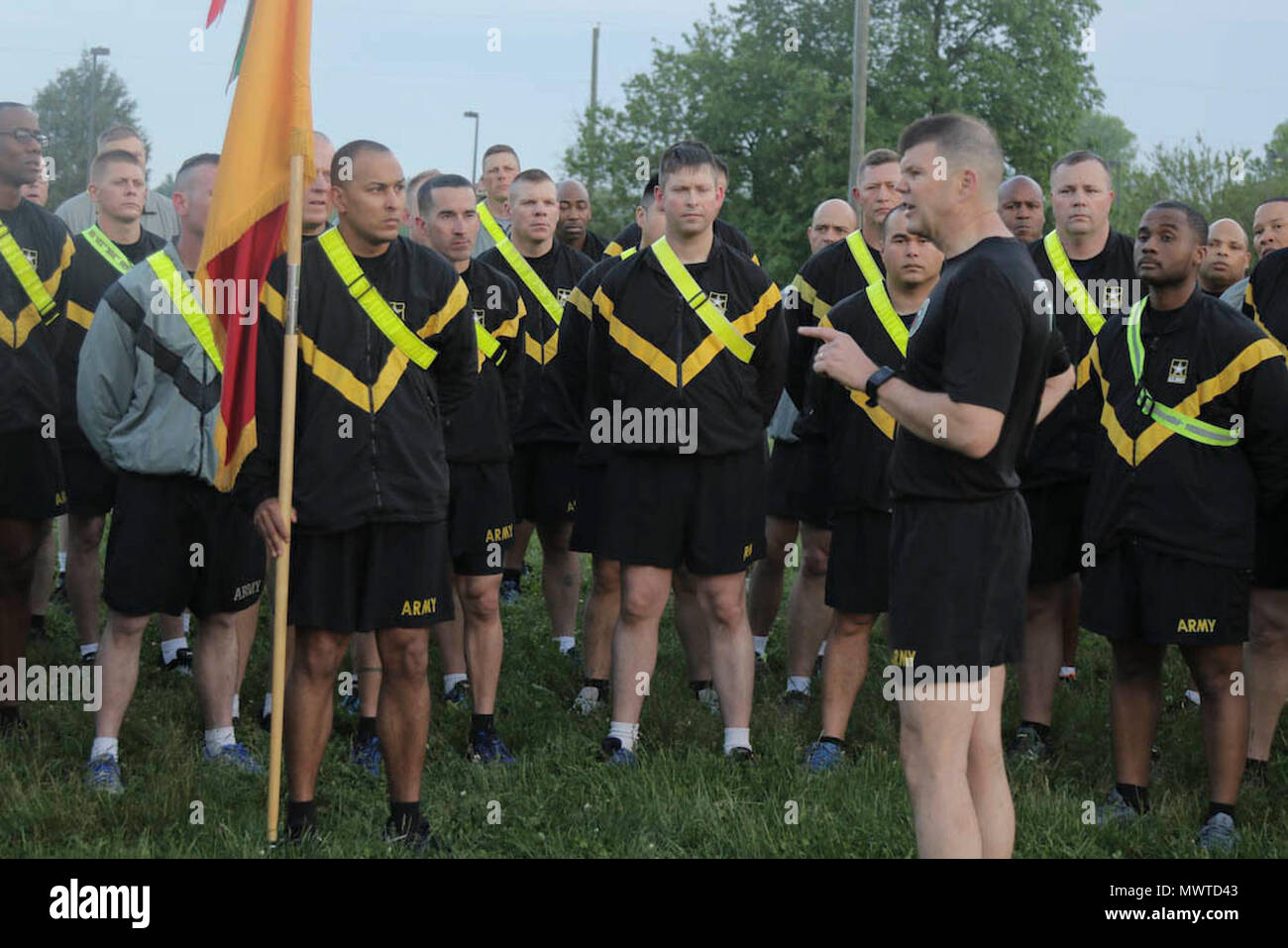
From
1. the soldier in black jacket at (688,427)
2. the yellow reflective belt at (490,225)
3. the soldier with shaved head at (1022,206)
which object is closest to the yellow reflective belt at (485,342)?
the soldier in black jacket at (688,427)

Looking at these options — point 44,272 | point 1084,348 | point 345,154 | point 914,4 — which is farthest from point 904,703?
point 914,4

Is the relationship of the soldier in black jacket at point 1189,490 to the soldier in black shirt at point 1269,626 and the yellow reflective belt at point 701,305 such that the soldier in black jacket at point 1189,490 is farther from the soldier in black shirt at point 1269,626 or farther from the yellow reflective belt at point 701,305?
the yellow reflective belt at point 701,305

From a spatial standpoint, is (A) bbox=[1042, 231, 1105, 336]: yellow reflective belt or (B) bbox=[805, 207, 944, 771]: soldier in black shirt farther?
(A) bbox=[1042, 231, 1105, 336]: yellow reflective belt

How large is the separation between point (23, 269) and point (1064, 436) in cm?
506

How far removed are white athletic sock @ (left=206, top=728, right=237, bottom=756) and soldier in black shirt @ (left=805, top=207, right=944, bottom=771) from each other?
2639 mm

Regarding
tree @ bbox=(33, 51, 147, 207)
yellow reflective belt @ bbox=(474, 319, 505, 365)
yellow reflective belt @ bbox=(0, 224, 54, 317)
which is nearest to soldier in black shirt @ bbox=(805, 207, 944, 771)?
yellow reflective belt @ bbox=(474, 319, 505, 365)

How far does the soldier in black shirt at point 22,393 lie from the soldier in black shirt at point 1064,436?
467 centimetres

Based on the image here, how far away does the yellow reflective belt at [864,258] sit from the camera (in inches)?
300

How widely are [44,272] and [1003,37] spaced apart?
36216mm

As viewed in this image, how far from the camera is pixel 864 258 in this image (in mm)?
7676

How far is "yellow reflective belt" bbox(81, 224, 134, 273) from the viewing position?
8.02 meters

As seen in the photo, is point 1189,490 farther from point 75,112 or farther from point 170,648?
point 75,112

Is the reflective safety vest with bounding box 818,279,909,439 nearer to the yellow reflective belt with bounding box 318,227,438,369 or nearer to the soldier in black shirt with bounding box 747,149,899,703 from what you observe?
the soldier in black shirt with bounding box 747,149,899,703

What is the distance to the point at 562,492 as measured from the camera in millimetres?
8484
